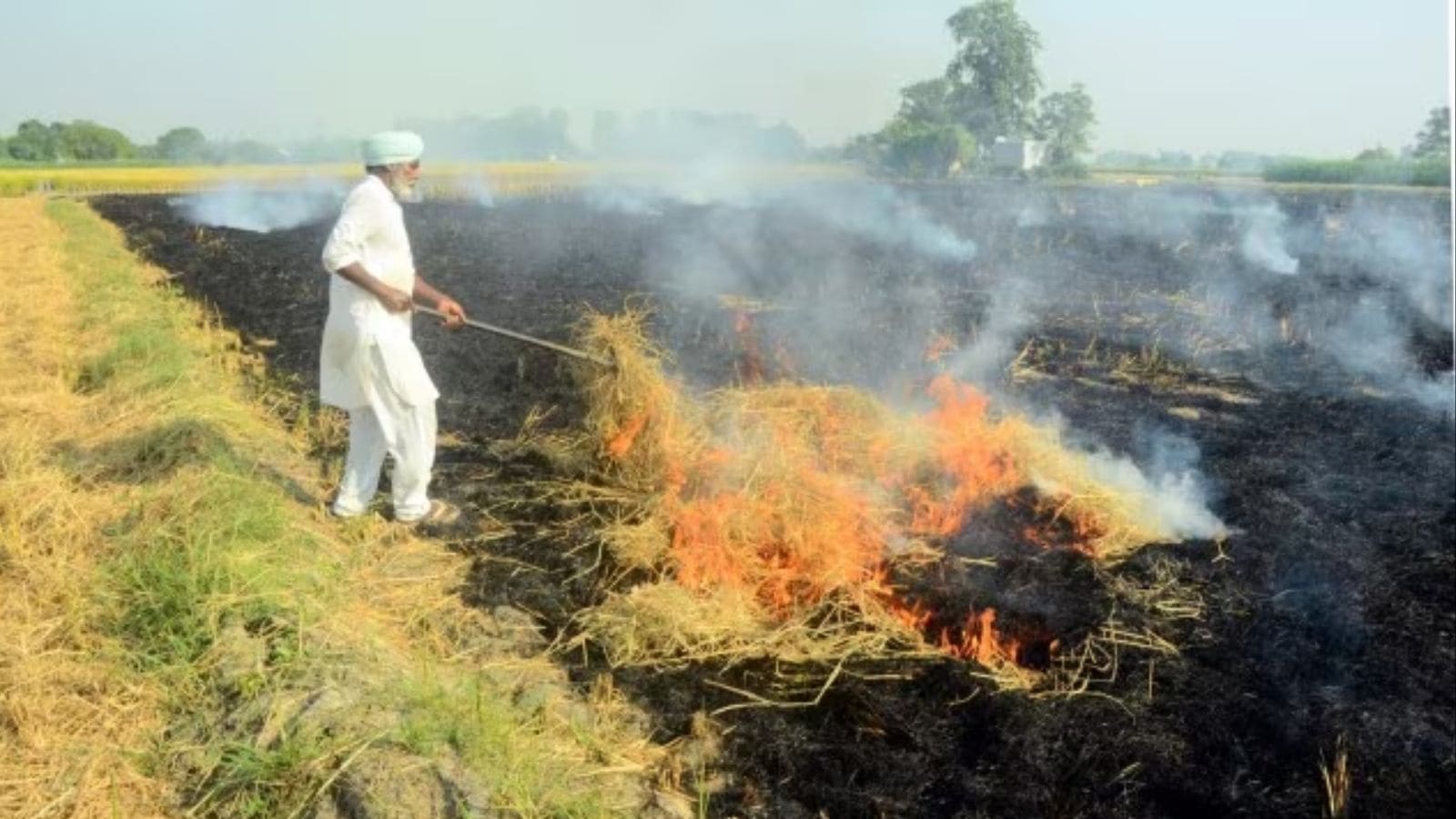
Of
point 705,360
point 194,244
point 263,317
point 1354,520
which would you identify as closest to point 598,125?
point 194,244

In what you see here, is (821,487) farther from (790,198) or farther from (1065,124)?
(1065,124)

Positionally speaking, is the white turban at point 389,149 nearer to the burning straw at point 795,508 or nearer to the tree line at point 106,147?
the burning straw at point 795,508

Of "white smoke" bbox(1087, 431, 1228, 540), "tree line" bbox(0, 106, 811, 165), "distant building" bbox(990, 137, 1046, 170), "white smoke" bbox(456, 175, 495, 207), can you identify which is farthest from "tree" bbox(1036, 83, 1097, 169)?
"white smoke" bbox(1087, 431, 1228, 540)

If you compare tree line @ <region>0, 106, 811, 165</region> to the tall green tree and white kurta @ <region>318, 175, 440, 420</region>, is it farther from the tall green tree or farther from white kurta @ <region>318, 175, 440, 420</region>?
white kurta @ <region>318, 175, 440, 420</region>

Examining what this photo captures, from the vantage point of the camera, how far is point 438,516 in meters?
5.70

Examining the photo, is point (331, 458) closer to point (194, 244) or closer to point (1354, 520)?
point (1354, 520)

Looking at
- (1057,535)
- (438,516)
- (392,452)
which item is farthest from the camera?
(438,516)

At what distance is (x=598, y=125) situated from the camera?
43.3m

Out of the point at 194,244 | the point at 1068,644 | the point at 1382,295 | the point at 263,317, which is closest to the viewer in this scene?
the point at 1068,644

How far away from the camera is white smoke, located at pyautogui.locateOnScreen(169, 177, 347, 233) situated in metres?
27.5

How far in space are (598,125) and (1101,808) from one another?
42.8 meters

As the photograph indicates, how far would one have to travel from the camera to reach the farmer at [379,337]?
514cm

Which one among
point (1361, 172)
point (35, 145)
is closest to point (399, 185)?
point (1361, 172)

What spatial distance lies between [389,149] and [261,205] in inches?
1223
